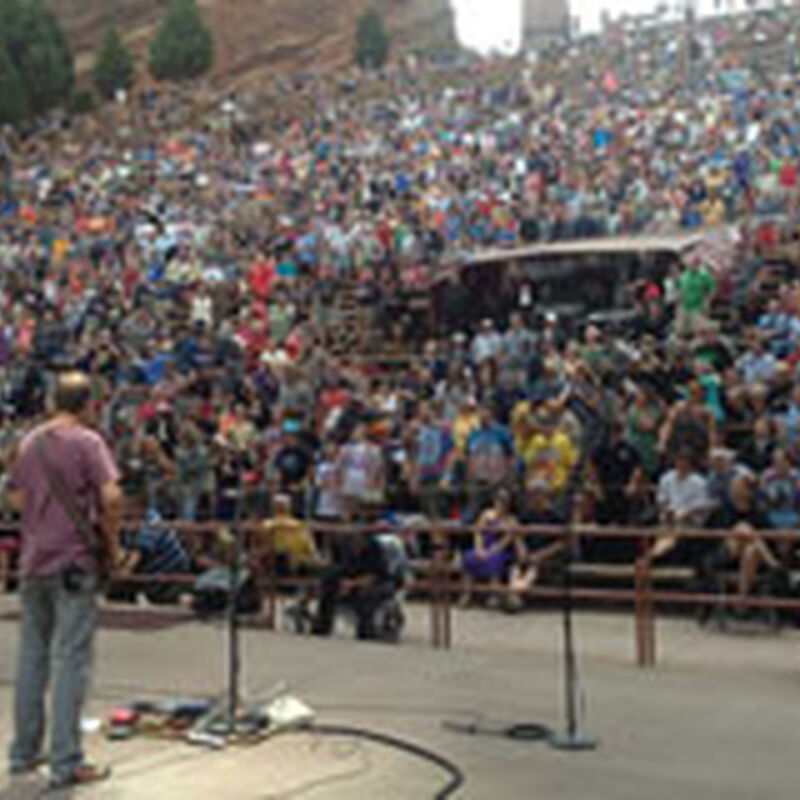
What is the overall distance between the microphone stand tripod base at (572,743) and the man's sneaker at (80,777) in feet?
7.36

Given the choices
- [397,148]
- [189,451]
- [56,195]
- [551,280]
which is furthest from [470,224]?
[56,195]

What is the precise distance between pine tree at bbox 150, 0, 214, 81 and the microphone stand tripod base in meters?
52.8

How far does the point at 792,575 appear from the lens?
12.0m

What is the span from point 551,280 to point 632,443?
860 centimetres

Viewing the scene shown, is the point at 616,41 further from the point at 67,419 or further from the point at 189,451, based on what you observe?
the point at 67,419

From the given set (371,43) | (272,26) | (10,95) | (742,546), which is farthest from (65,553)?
(272,26)

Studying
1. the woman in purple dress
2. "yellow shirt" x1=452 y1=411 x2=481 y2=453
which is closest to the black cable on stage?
the woman in purple dress

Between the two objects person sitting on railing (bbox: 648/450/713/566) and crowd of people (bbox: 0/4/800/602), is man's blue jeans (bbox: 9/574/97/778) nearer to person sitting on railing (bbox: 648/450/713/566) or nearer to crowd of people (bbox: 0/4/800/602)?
crowd of people (bbox: 0/4/800/602)

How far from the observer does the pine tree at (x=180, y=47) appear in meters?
57.9

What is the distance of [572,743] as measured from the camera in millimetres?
7586

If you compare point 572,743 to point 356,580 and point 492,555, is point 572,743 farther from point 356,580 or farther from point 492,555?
point 492,555

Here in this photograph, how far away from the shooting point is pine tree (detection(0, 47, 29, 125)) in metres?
52.1

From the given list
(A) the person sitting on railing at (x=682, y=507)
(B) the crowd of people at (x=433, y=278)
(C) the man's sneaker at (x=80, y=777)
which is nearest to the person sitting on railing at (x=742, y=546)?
(B) the crowd of people at (x=433, y=278)

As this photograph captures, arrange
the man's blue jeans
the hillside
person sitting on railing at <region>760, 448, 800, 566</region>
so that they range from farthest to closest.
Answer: the hillside < person sitting on railing at <region>760, 448, 800, 566</region> < the man's blue jeans
